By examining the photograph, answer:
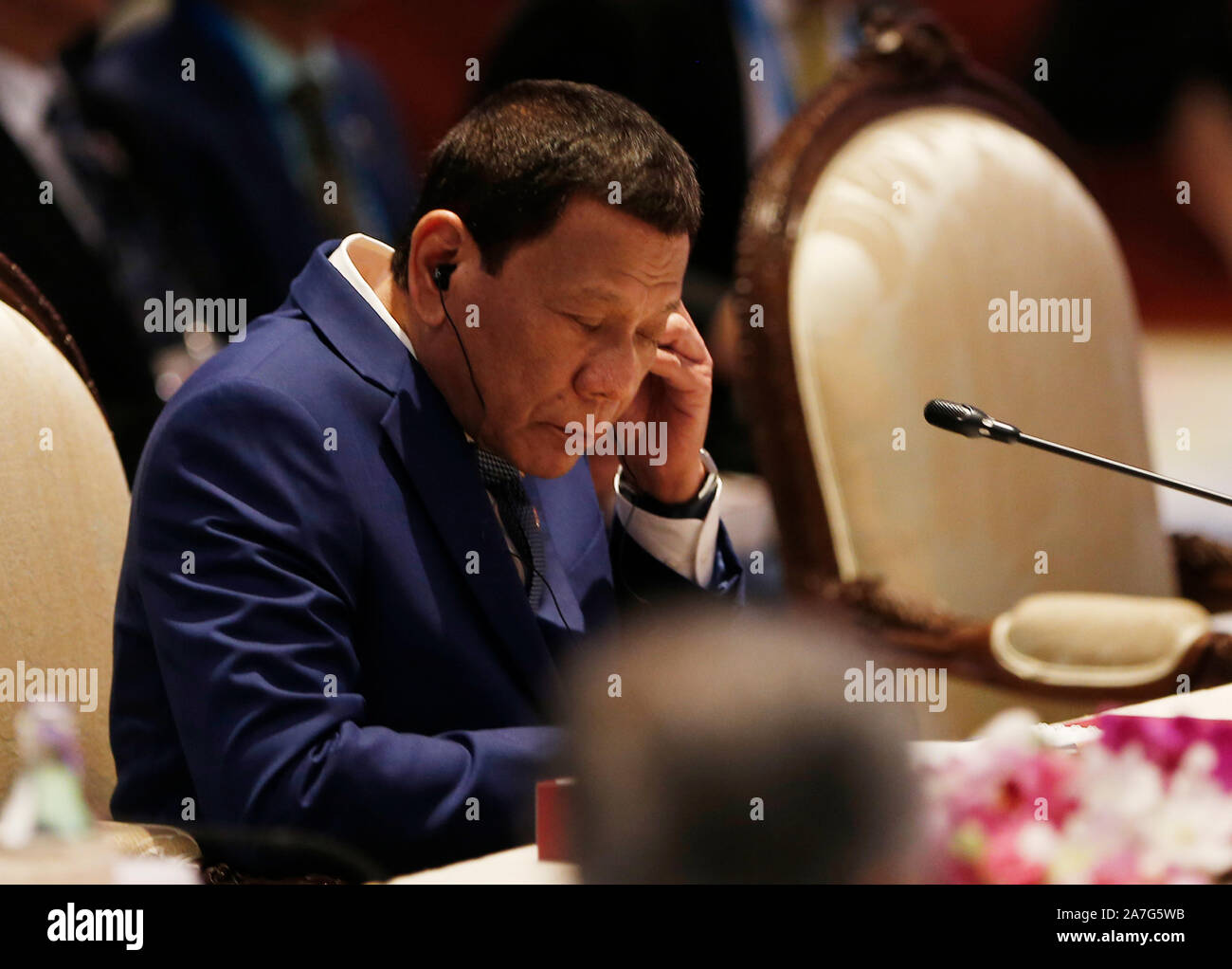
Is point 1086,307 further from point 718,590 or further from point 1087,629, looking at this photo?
point 718,590

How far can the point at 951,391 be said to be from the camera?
6.72ft

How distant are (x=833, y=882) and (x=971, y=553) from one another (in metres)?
1.51

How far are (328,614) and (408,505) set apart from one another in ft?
0.46

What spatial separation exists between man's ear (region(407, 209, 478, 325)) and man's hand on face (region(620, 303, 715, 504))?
9.4 inches

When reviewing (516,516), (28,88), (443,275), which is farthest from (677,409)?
(28,88)

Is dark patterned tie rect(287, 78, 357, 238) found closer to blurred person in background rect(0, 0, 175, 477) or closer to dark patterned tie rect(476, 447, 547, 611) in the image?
blurred person in background rect(0, 0, 175, 477)

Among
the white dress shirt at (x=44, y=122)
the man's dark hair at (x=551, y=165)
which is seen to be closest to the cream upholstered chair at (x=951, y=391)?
the man's dark hair at (x=551, y=165)

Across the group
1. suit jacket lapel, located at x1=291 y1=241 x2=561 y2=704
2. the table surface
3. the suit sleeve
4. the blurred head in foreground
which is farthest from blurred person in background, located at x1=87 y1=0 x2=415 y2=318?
the blurred head in foreground

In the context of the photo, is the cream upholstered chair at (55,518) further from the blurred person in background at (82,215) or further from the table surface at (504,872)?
the blurred person in background at (82,215)

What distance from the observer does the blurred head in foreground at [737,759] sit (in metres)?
0.55

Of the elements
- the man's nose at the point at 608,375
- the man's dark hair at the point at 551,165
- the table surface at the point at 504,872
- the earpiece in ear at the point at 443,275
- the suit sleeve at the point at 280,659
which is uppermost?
the man's dark hair at the point at 551,165

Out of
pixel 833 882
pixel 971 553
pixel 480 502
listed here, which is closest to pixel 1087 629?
pixel 971 553

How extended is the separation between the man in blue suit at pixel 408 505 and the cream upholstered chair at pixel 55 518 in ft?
0.28

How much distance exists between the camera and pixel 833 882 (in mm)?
619
